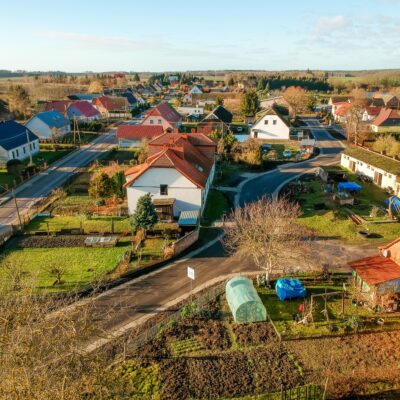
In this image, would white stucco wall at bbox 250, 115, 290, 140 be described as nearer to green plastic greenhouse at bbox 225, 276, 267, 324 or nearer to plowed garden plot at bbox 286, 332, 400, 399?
green plastic greenhouse at bbox 225, 276, 267, 324

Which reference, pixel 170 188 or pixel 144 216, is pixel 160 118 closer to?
pixel 170 188

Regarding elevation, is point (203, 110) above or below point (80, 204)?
above

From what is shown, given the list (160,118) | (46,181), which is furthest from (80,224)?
(160,118)

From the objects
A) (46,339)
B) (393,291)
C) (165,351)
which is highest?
(46,339)

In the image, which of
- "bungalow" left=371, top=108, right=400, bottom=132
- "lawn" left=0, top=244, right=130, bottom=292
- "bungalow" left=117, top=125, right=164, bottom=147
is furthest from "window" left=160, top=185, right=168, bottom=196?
"bungalow" left=371, top=108, right=400, bottom=132

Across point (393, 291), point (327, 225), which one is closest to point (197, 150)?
point (327, 225)

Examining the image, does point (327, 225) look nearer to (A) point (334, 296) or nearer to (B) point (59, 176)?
(A) point (334, 296)

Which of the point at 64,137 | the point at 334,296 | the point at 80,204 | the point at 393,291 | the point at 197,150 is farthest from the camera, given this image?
the point at 64,137

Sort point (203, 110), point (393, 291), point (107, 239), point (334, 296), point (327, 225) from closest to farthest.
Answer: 1. point (393, 291)
2. point (334, 296)
3. point (107, 239)
4. point (327, 225)
5. point (203, 110)
